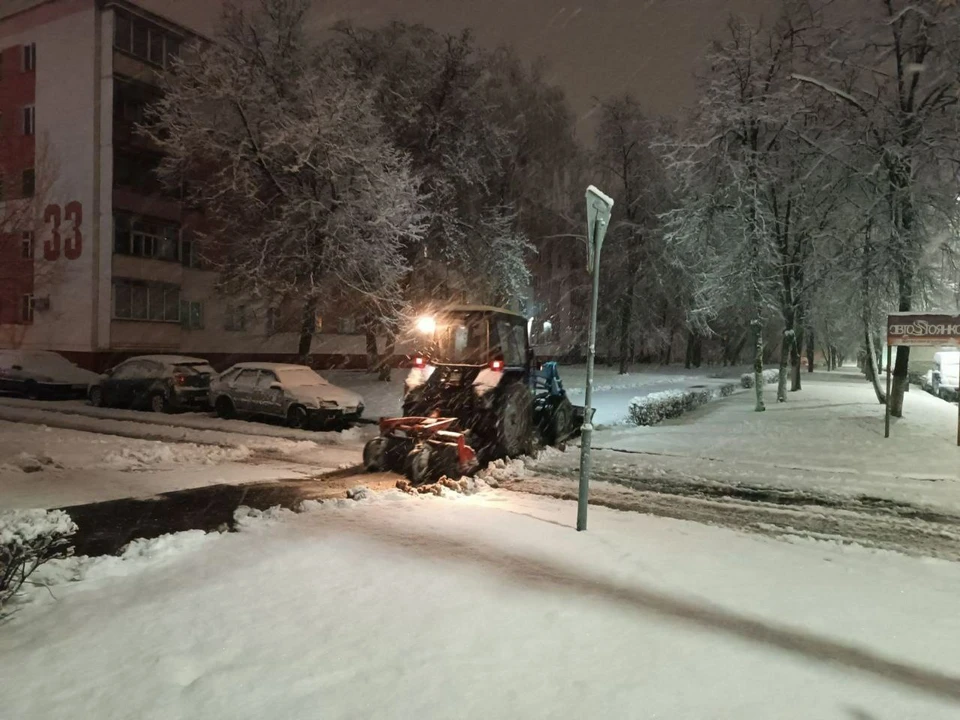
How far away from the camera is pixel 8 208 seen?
29.2 meters

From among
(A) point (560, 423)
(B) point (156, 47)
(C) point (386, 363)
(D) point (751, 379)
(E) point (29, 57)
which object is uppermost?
(B) point (156, 47)

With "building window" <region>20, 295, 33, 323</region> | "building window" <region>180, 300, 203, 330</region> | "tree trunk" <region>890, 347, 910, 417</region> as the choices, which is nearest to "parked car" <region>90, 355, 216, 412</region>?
"building window" <region>180, 300, 203, 330</region>

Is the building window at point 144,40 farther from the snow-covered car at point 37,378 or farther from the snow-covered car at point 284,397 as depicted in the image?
the snow-covered car at point 284,397

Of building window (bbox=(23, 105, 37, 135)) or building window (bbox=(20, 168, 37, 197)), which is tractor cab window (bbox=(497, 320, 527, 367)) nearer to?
building window (bbox=(20, 168, 37, 197))

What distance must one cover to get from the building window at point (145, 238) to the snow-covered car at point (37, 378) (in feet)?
23.4

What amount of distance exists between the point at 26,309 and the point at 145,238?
5.84 meters

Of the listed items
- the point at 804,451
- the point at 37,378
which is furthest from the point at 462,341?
the point at 37,378

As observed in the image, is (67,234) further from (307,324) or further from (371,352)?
(371,352)

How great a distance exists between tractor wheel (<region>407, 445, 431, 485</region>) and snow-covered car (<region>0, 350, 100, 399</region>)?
16.2m

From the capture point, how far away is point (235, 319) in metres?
33.8

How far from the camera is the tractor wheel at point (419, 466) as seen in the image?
948cm

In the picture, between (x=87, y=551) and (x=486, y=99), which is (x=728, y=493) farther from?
(x=486, y=99)

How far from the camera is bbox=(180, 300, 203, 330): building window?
103ft

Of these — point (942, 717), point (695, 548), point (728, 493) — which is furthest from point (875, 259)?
point (942, 717)
